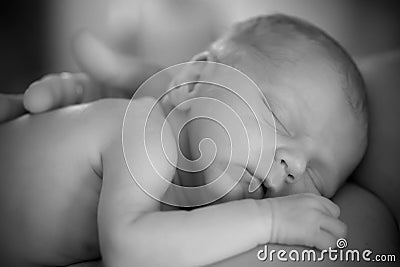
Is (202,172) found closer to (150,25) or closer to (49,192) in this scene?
(49,192)

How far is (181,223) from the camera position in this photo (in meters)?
0.53

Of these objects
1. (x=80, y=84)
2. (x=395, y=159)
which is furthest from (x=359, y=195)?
(x=80, y=84)

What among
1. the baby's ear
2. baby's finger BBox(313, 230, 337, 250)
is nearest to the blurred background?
the baby's ear

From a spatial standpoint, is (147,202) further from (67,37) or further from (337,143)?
(67,37)

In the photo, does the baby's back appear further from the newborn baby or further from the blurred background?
the blurred background

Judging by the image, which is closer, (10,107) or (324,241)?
(324,241)

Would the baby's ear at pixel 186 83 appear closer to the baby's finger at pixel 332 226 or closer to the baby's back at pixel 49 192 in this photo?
the baby's back at pixel 49 192

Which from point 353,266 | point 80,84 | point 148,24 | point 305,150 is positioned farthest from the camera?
point 148,24

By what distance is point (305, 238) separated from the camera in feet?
1.79

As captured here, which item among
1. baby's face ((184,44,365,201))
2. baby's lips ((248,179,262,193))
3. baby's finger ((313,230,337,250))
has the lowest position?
baby's finger ((313,230,337,250))

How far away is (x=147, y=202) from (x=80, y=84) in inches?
10.7

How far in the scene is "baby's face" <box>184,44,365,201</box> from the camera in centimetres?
62

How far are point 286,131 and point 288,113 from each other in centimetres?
2

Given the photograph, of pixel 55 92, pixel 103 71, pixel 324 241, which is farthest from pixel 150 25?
pixel 324 241
